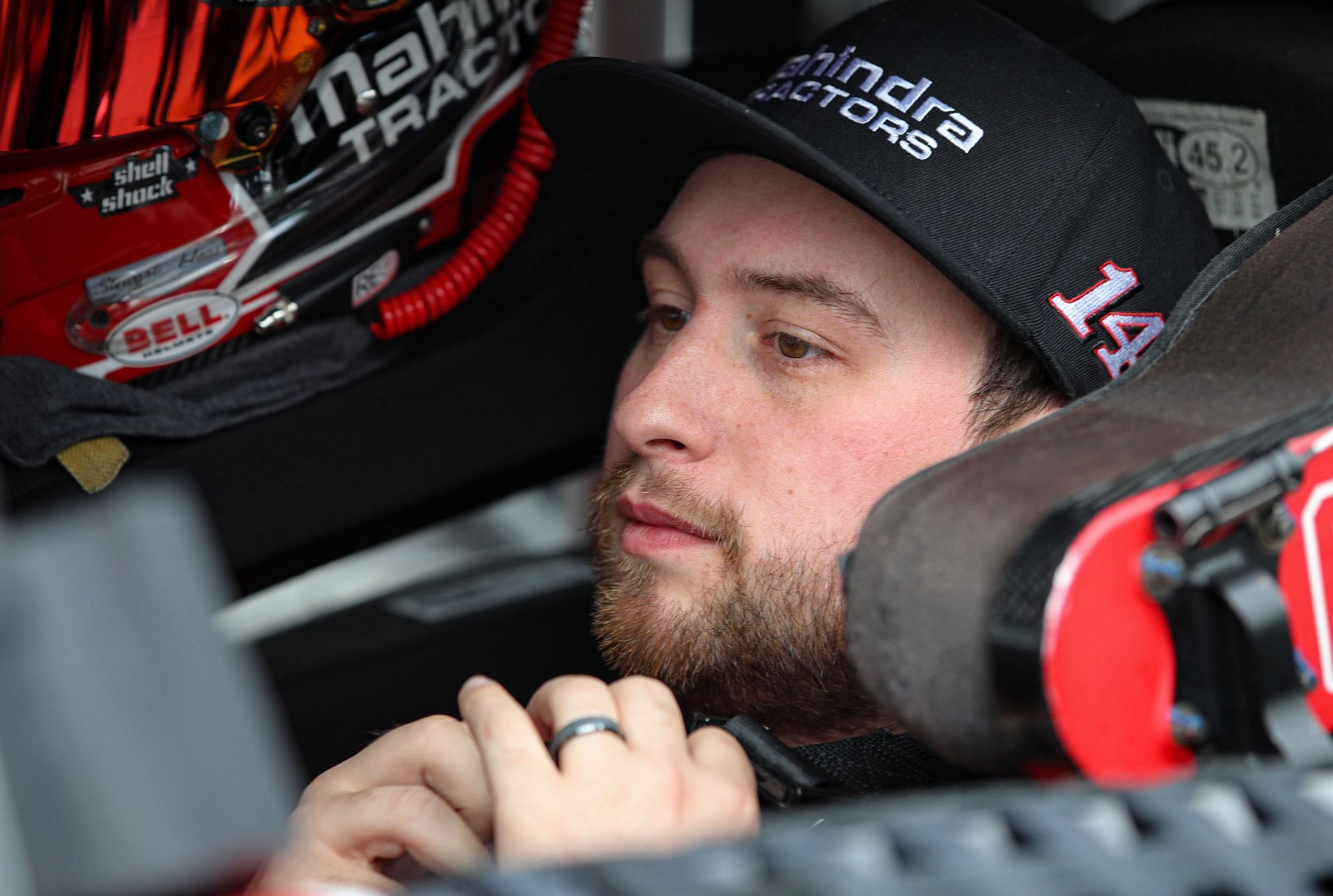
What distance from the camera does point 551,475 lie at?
1.46 meters

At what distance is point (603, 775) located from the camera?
699 mm

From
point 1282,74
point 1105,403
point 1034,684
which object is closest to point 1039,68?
point 1282,74

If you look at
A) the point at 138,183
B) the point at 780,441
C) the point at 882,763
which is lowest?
the point at 882,763

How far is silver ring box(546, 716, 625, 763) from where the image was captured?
0.72m

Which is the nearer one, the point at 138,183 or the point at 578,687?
the point at 578,687

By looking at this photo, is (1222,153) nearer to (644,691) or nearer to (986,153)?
(986,153)

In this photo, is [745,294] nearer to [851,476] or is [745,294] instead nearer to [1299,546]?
[851,476]

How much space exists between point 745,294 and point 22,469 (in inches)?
24.1

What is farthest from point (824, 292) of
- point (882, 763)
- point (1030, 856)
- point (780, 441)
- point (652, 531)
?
point (1030, 856)

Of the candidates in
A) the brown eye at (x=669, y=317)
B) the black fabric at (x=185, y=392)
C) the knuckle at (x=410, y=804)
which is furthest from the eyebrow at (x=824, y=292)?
the knuckle at (x=410, y=804)

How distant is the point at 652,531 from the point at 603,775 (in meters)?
0.43

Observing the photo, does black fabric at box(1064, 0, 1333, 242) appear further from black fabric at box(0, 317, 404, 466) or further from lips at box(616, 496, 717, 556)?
black fabric at box(0, 317, 404, 466)

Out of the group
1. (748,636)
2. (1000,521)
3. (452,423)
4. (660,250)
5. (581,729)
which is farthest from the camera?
(452,423)

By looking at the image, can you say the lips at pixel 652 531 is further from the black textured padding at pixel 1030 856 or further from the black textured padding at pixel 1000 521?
the black textured padding at pixel 1030 856
